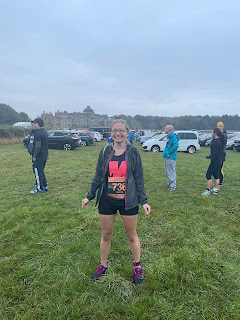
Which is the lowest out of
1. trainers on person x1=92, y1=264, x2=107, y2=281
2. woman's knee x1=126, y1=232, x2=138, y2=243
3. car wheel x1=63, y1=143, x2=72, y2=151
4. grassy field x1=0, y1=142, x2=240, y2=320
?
grassy field x1=0, y1=142, x2=240, y2=320

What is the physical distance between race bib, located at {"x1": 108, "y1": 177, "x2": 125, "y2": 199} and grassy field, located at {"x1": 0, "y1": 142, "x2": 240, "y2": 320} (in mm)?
1064

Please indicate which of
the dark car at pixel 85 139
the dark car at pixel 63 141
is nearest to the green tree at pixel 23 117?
the dark car at pixel 85 139

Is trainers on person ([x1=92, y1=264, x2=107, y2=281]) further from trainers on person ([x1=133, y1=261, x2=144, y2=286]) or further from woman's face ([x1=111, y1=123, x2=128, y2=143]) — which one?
woman's face ([x1=111, y1=123, x2=128, y2=143])

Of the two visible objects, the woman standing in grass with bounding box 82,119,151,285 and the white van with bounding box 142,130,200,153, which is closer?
the woman standing in grass with bounding box 82,119,151,285

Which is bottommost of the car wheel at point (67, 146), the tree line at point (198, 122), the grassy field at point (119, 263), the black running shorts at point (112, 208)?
the grassy field at point (119, 263)

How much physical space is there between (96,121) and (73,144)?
3415 inches

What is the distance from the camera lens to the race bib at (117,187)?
2246 millimetres

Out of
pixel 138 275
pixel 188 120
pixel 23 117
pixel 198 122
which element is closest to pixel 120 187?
pixel 138 275

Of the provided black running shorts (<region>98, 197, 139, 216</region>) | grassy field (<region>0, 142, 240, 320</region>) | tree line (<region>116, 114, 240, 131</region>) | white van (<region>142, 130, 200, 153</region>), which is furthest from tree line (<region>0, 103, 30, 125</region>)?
black running shorts (<region>98, 197, 139, 216</region>)

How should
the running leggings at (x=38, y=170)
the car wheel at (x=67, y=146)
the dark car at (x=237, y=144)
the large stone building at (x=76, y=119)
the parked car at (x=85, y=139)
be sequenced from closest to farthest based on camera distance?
the running leggings at (x=38, y=170), the car wheel at (x=67, y=146), the dark car at (x=237, y=144), the parked car at (x=85, y=139), the large stone building at (x=76, y=119)

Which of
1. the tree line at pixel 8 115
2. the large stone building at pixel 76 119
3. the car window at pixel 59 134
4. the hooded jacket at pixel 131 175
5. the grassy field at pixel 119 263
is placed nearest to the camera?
the grassy field at pixel 119 263

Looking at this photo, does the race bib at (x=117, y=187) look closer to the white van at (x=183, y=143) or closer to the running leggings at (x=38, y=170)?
the running leggings at (x=38, y=170)

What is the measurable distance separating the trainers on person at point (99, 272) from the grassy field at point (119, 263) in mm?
77

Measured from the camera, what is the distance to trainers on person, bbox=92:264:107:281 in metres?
2.47
